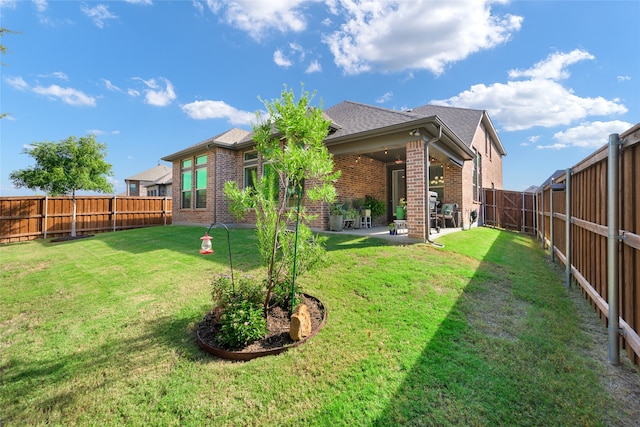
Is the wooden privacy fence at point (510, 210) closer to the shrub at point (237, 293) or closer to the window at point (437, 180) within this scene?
the window at point (437, 180)

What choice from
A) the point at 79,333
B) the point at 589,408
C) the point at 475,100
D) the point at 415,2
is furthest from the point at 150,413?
the point at 475,100

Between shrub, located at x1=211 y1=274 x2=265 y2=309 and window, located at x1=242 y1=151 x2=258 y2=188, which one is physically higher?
window, located at x1=242 y1=151 x2=258 y2=188

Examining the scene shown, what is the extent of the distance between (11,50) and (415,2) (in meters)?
9.93

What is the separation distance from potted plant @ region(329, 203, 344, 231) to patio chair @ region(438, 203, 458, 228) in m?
4.02

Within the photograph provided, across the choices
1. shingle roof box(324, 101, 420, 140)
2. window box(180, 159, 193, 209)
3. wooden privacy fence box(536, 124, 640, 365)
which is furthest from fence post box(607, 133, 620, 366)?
window box(180, 159, 193, 209)

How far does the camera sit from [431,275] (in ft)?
14.7

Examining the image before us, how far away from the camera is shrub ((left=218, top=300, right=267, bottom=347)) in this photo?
9.00 feet

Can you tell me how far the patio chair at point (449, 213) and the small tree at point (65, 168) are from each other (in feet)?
52.5

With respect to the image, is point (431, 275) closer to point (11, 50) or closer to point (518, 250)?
point (518, 250)

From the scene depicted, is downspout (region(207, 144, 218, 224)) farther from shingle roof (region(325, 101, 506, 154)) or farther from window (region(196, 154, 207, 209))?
shingle roof (region(325, 101, 506, 154))

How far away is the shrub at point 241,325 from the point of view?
2.74 meters

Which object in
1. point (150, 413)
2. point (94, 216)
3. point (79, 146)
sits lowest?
point (150, 413)

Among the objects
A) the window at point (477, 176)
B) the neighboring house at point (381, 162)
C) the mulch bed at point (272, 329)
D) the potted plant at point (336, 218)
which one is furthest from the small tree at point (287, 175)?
the window at point (477, 176)

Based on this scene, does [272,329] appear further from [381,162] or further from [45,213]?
[45,213]
